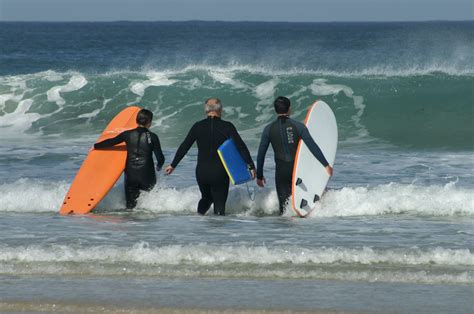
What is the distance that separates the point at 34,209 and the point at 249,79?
11.6 meters

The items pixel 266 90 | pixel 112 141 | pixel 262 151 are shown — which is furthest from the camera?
pixel 266 90

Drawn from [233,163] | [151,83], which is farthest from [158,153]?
[151,83]

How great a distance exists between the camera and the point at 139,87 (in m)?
21.1

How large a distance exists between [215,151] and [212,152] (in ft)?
0.10

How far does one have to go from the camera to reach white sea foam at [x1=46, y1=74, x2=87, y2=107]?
20438 millimetres

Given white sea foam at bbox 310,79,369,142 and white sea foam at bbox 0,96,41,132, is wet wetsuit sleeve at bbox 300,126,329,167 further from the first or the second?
white sea foam at bbox 0,96,41,132

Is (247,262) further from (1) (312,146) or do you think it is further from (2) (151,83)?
(2) (151,83)

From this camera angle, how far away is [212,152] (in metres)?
9.23

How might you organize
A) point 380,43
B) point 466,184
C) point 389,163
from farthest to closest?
point 380,43, point 389,163, point 466,184

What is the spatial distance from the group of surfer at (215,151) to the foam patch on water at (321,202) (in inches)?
12.8

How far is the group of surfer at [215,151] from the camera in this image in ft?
30.3

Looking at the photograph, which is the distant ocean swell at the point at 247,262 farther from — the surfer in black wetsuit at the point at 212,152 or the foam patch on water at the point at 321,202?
the foam patch on water at the point at 321,202

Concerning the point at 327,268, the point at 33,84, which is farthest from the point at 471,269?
the point at 33,84

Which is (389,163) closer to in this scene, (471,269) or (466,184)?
(466,184)
